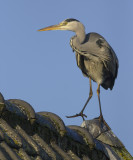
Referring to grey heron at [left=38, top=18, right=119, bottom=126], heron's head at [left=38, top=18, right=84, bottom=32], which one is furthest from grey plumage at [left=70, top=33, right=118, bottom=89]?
heron's head at [left=38, top=18, right=84, bottom=32]

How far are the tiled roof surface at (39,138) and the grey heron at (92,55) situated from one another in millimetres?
3636

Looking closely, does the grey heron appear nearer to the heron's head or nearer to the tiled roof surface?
the heron's head

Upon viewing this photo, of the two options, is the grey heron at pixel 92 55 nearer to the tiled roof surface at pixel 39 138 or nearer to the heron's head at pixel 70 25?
the heron's head at pixel 70 25

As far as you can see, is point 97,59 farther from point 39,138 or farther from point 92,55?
point 39,138

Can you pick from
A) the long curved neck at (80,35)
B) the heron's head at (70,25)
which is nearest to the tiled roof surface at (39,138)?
the long curved neck at (80,35)

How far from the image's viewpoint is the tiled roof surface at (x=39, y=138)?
3.13 meters

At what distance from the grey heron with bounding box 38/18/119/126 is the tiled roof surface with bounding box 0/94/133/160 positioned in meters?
3.64

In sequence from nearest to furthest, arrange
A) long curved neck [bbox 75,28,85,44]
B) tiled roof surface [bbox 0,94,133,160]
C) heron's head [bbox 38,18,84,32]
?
tiled roof surface [bbox 0,94,133,160], long curved neck [bbox 75,28,85,44], heron's head [bbox 38,18,84,32]

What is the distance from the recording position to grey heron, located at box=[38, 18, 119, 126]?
8.23 meters

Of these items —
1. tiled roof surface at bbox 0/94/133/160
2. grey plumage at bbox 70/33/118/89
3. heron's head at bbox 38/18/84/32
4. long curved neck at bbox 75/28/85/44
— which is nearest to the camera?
tiled roof surface at bbox 0/94/133/160

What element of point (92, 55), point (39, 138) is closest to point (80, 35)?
point (92, 55)

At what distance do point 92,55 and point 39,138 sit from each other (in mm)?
4781

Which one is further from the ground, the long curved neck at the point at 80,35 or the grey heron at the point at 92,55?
the long curved neck at the point at 80,35

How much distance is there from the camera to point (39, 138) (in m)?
3.58
